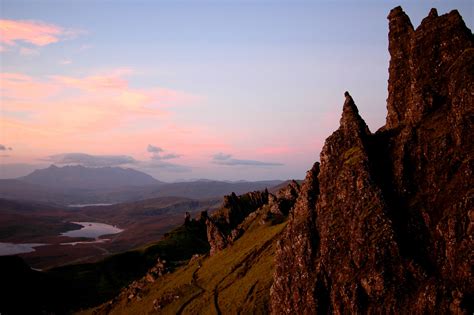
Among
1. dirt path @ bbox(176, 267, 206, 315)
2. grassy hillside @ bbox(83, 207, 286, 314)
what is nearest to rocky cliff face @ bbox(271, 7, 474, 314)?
grassy hillside @ bbox(83, 207, 286, 314)

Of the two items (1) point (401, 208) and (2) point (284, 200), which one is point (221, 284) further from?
(1) point (401, 208)

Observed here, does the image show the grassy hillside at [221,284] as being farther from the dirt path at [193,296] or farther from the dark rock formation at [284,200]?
the dark rock formation at [284,200]

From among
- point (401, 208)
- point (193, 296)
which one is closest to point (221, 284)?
point (193, 296)

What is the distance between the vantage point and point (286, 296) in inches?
3204

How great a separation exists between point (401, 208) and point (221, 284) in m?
73.6

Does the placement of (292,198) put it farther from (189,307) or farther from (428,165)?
(428,165)

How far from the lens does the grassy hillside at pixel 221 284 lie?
115 metres

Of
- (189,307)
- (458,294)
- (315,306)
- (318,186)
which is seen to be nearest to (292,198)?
(189,307)

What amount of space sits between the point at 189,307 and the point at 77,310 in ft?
274

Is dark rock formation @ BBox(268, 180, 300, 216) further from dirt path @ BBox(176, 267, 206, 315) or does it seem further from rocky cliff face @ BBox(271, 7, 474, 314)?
rocky cliff face @ BBox(271, 7, 474, 314)

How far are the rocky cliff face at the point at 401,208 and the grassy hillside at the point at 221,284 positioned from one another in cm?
3196

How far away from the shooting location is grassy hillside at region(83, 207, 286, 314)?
11488cm

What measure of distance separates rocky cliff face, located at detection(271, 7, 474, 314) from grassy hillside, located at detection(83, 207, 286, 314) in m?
32.0

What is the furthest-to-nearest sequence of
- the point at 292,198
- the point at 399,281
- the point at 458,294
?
the point at 292,198 → the point at 399,281 → the point at 458,294
